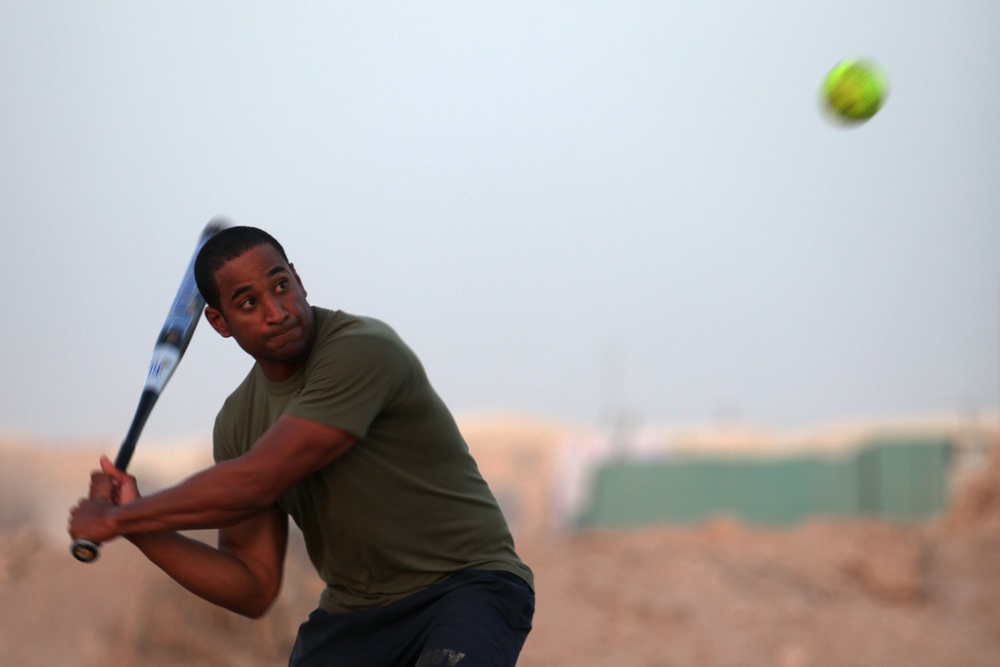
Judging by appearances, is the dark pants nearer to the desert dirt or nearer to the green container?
the desert dirt

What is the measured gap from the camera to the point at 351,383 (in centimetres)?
278

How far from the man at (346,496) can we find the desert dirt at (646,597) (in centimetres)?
370

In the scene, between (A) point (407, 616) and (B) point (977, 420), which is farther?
(B) point (977, 420)

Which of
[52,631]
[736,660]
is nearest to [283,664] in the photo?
[52,631]

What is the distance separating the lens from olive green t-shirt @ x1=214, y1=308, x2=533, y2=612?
289 centimetres

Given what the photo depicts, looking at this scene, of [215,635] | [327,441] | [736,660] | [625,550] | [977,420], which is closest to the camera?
[327,441]

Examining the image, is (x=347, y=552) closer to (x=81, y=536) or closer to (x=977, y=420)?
(x=81, y=536)

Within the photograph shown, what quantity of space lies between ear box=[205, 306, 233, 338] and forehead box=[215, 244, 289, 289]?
0.54 feet

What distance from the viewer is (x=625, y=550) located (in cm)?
1209

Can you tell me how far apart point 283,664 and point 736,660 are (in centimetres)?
427

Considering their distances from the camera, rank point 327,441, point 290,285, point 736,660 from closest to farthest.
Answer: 1. point 327,441
2. point 290,285
3. point 736,660

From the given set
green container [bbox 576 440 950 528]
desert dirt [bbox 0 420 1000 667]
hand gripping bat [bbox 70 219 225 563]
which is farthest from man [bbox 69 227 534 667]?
green container [bbox 576 440 950 528]

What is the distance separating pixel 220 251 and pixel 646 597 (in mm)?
8524

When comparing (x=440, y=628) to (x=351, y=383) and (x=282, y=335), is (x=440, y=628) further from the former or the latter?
(x=282, y=335)
